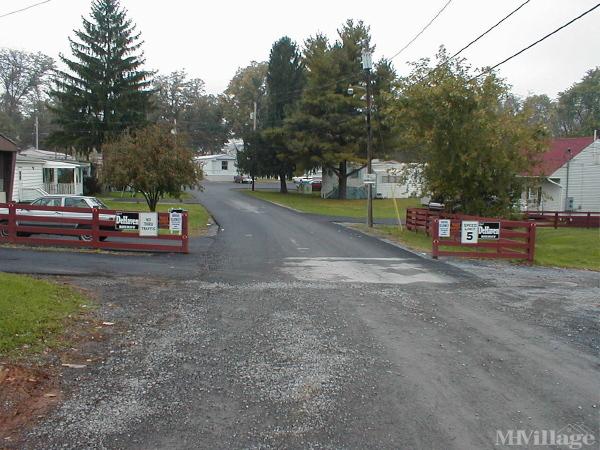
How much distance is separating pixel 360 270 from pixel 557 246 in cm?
1177

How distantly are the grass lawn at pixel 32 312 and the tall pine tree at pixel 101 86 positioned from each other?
1484 inches

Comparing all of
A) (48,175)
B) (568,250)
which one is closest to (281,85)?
(48,175)

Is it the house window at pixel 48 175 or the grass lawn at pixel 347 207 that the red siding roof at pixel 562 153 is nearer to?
the grass lawn at pixel 347 207

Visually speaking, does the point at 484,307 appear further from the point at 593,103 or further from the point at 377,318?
the point at 593,103

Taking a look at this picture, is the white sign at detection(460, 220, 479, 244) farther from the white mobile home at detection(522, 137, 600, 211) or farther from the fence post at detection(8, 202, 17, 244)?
the white mobile home at detection(522, 137, 600, 211)

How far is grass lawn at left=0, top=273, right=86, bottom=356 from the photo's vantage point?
706 cm

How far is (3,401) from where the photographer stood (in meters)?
5.38

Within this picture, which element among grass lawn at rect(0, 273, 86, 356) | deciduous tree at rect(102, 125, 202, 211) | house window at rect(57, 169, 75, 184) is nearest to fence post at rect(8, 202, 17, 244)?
deciduous tree at rect(102, 125, 202, 211)

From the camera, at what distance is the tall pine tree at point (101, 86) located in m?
46.1

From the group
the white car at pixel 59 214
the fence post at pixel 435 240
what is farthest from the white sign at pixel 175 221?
the fence post at pixel 435 240

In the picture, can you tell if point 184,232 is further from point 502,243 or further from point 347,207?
point 347,207

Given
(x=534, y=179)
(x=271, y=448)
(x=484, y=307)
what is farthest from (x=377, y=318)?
(x=534, y=179)

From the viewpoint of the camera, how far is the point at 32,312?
8.23m

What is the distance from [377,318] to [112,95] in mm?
42952
